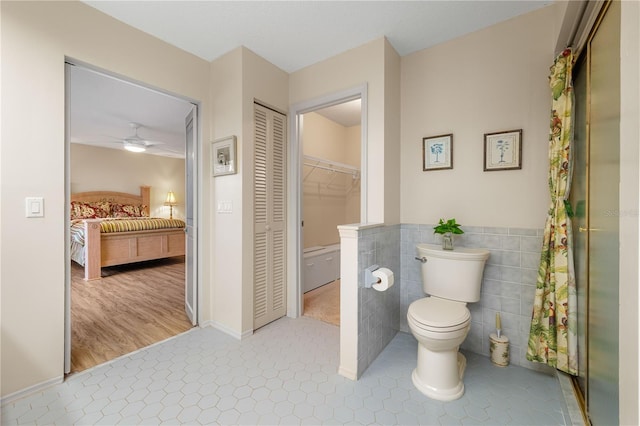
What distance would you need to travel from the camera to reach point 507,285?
1933 mm

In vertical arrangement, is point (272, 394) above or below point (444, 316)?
below

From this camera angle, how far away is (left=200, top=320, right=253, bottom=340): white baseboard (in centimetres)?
224

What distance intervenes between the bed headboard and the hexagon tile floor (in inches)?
201

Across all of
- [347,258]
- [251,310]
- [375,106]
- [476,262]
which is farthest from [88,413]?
[375,106]

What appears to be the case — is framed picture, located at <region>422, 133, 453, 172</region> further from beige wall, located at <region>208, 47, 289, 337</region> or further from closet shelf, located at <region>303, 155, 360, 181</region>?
closet shelf, located at <region>303, 155, 360, 181</region>

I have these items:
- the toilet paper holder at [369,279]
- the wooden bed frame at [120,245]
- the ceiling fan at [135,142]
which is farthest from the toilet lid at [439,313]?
the ceiling fan at [135,142]

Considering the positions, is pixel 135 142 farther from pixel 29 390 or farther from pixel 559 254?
pixel 559 254

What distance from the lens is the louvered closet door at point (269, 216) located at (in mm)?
2404

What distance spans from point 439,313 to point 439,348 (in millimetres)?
191

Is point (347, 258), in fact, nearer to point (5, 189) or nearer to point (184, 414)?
point (184, 414)

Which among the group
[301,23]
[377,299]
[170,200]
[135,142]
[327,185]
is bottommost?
[377,299]

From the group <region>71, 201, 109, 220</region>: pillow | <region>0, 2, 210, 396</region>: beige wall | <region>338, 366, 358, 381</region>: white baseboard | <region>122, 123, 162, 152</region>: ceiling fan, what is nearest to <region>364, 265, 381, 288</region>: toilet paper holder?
<region>338, 366, 358, 381</region>: white baseboard

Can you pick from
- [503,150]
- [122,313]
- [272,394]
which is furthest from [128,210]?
[503,150]

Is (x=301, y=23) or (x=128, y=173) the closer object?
(x=301, y=23)
